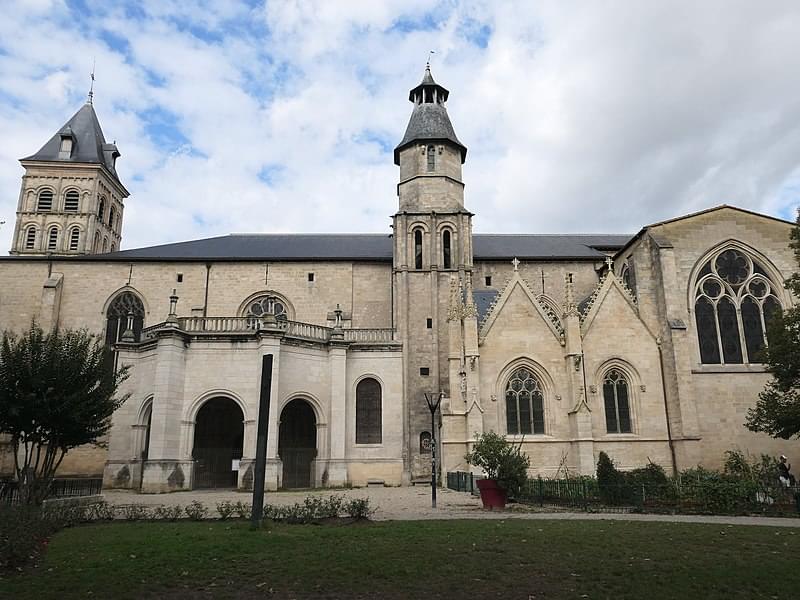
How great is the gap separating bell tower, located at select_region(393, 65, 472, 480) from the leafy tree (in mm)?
15996

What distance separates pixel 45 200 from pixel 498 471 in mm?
46579

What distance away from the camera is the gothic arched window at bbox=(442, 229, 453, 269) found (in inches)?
1337

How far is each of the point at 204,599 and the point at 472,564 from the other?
3911 mm

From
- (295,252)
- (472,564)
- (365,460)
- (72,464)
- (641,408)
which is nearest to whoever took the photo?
(472,564)

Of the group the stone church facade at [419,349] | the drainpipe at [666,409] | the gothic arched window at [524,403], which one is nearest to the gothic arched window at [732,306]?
the stone church facade at [419,349]

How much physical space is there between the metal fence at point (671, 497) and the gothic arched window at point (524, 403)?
7152 mm

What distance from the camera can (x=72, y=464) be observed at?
3141 cm

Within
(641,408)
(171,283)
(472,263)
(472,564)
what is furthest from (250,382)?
(472,564)

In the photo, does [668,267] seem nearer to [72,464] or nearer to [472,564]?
[472,564]

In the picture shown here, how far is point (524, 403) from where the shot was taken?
26.2m

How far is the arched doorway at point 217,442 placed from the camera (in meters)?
27.6

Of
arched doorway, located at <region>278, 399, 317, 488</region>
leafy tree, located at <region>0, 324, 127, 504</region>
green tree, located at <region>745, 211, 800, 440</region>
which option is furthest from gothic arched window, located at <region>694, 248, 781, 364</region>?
leafy tree, located at <region>0, 324, 127, 504</region>

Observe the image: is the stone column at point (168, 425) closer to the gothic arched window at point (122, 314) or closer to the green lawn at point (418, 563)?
the gothic arched window at point (122, 314)

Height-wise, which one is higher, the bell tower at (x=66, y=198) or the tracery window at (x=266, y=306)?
the bell tower at (x=66, y=198)
